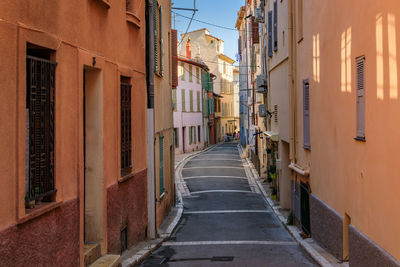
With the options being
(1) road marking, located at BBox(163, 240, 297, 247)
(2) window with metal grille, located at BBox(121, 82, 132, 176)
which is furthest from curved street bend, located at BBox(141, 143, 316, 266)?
(2) window with metal grille, located at BBox(121, 82, 132, 176)

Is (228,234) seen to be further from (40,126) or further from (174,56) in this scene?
(174,56)

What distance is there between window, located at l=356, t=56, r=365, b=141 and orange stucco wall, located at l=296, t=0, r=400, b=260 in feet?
0.45

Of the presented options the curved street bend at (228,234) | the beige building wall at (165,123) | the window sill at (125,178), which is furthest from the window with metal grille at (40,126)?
the beige building wall at (165,123)

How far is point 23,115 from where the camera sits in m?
5.51

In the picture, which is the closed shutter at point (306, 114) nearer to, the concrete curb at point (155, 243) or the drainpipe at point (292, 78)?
the drainpipe at point (292, 78)

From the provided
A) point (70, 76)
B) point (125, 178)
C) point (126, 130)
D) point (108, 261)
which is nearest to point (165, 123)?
point (126, 130)

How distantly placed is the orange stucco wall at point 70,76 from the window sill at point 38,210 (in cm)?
8

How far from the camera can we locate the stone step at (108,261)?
314 inches

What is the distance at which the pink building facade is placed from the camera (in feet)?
149

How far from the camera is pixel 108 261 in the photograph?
26.8ft

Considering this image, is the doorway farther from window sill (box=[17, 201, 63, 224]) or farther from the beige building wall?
the beige building wall

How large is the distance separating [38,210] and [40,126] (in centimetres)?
108

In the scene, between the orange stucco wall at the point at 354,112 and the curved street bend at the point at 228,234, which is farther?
the curved street bend at the point at 228,234

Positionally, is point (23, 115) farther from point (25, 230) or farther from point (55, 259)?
point (55, 259)
